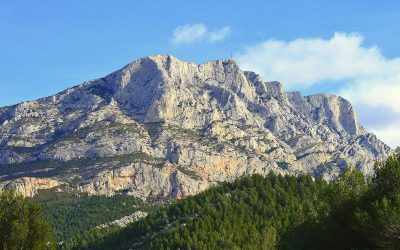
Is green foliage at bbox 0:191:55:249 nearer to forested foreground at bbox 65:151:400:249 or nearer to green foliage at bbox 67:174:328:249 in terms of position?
forested foreground at bbox 65:151:400:249

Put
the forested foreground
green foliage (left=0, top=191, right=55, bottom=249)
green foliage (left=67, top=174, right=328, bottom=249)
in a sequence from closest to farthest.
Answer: the forested foreground
green foliage (left=0, top=191, right=55, bottom=249)
green foliage (left=67, top=174, right=328, bottom=249)

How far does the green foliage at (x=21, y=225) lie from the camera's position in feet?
199

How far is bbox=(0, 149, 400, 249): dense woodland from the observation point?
47.2 m

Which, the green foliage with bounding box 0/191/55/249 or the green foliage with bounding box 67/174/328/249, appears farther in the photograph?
the green foliage with bounding box 67/174/328/249

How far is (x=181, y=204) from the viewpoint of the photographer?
635 feet

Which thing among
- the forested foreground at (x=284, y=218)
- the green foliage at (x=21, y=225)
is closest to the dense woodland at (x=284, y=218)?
the forested foreground at (x=284, y=218)

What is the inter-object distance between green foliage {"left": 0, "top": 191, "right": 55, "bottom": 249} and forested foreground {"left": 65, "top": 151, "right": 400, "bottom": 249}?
2757 cm

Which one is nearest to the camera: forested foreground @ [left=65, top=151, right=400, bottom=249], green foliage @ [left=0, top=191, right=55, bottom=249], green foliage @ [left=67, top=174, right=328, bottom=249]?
forested foreground @ [left=65, top=151, right=400, bottom=249]

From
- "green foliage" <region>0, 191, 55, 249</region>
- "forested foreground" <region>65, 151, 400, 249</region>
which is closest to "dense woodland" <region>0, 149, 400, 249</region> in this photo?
"forested foreground" <region>65, 151, 400, 249</region>

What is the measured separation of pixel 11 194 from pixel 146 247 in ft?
326

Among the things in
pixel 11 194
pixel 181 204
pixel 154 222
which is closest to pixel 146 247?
pixel 154 222

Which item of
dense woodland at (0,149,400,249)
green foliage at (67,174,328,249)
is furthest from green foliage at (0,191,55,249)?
green foliage at (67,174,328,249)

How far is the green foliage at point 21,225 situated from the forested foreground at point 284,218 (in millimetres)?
27571

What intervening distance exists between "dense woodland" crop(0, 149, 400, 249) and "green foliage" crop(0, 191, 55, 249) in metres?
27.6
